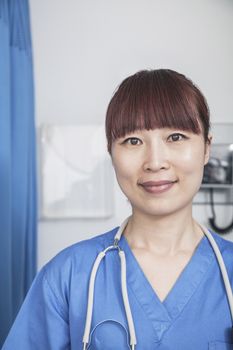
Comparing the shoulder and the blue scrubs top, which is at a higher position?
the shoulder

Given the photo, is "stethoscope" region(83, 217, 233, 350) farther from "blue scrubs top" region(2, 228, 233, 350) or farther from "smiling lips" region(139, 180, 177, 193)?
"smiling lips" region(139, 180, 177, 193)

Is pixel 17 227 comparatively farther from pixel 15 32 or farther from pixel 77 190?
pixel 15 32

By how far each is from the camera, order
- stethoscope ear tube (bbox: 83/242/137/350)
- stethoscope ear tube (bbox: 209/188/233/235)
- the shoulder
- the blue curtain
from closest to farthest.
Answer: stethoscope ear tube (bbox: 83/242/137/350)
the shoulder
the blue curtain
stethoscope ear tube (bbox: 209/188/233/235)

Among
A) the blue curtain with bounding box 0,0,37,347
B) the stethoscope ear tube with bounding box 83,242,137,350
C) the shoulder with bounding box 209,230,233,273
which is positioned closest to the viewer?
the stethoscope ear tube with bounding box 83,242,137,350

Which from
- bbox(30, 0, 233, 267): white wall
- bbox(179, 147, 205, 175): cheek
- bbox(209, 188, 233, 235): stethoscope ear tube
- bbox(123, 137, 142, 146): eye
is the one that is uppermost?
bbox(30, 0, 233, 267): white wall

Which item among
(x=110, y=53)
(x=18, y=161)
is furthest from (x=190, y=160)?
(x=110, y=53)

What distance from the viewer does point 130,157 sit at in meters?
0.73

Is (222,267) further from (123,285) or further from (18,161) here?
(18,161)

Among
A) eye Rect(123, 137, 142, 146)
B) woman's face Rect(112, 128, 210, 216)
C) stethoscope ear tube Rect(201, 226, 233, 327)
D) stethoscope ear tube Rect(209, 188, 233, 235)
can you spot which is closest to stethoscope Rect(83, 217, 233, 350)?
stethoscope ear tube Rect(201, 226, 233, 327)


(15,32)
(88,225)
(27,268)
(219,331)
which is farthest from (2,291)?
(15,32)

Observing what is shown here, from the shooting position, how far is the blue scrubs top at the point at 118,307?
690 mm

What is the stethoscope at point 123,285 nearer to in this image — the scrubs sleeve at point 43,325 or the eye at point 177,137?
the scrubs sleeve at point 43,325

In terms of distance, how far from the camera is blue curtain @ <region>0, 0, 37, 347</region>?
130cm

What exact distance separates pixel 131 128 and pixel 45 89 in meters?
1.01
